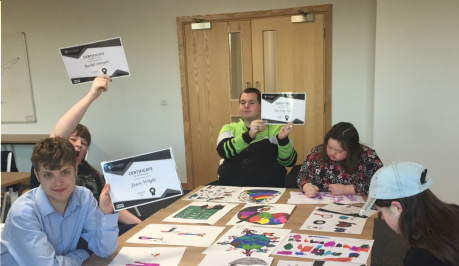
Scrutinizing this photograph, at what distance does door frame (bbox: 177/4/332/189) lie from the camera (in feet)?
13.3

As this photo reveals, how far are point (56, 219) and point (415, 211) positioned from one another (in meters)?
1.29

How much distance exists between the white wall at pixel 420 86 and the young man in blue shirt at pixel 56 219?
2960 mm

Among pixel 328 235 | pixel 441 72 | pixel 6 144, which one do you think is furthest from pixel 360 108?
pixel 6 144

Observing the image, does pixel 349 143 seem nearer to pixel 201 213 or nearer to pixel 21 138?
pixel 201 213

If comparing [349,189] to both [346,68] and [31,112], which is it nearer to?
[346,68]

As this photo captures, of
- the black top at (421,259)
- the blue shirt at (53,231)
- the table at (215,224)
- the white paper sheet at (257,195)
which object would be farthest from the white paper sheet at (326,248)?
the blue shirt at (53,231)

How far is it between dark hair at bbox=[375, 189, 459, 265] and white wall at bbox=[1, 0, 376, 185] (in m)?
2.89

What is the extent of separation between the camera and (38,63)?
195 inches

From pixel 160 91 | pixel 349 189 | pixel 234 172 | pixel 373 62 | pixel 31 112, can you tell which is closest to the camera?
pixel 349 189

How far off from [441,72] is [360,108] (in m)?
0.84

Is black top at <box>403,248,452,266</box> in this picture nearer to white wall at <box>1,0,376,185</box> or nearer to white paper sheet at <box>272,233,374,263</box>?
white paper sheet at <box>272,233,374,263</box>

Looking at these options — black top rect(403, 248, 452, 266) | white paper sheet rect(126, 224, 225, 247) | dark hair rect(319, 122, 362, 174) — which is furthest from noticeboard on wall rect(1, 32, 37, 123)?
black top rect(403, 248, 452, 266)

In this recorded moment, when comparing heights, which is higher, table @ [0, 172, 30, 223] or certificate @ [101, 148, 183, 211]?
certificate @ [101, 148, 183, 211]

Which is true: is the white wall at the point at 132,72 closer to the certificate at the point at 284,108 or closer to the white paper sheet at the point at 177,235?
the certificate at the point at 284,108
